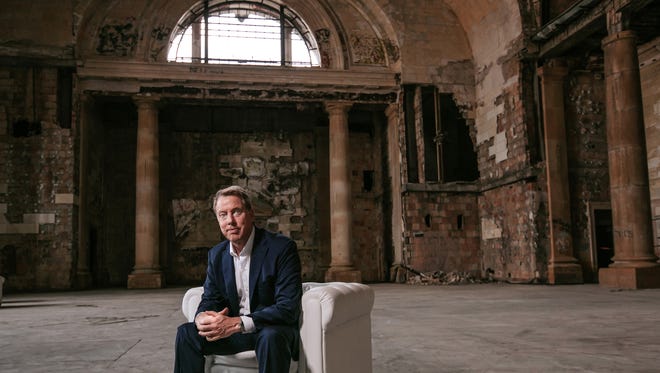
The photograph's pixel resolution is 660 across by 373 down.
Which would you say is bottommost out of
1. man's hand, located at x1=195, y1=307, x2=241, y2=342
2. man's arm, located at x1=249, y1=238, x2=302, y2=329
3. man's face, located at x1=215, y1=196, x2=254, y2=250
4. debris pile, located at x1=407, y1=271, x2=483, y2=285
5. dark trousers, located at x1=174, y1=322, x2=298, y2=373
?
debris pile, located at x1=407, y1=271, x2=483, y2=285

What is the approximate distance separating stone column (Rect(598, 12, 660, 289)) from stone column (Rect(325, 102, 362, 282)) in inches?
293

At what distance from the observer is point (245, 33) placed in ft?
Answer: 64.4

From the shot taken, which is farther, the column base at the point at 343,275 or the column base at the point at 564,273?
the column base at the point at 343,275

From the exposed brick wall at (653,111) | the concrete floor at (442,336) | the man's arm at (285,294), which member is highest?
the exposed brick wall at (653,111)

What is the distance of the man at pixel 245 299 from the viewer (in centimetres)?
343

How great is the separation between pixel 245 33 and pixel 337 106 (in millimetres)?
3945

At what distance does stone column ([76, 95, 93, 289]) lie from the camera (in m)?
17.0

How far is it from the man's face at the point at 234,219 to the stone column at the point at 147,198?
1423 centimetres

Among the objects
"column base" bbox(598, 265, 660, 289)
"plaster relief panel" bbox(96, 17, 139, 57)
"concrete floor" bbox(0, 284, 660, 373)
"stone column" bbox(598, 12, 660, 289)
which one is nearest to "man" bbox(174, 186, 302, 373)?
"concrete floor" bbox(0, 284, 660, 373)

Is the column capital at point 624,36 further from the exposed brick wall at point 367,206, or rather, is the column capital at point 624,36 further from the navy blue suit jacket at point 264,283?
the navy blue suit jacket at point 264,283

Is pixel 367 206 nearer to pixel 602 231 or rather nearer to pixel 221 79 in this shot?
pixel 221 79

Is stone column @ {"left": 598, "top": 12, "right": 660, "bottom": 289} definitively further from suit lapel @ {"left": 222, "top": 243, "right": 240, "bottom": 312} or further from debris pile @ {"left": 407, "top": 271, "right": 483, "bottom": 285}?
suit lapel @ {"left": 222, "top": 243, "right": 240, "bottom": 312}

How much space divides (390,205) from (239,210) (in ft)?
52.7

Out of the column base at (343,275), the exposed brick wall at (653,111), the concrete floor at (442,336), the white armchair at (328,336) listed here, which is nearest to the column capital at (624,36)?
the exposed brick wall at (653,111)
